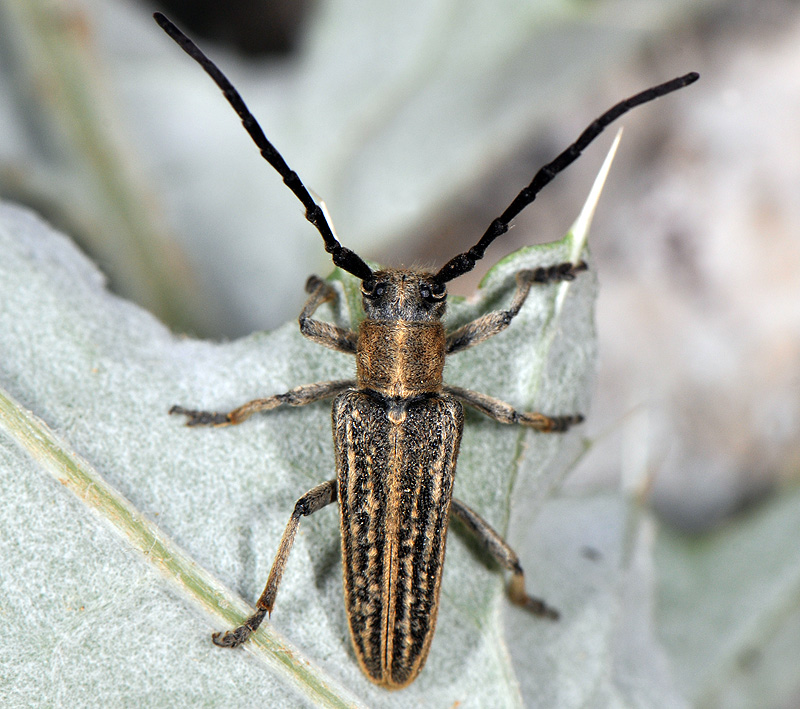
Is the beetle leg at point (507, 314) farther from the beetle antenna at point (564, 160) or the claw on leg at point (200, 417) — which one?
the claw on leg at point (200, 417)

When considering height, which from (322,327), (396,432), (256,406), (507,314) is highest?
(507,314)

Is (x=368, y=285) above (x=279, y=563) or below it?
above

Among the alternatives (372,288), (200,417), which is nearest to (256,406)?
(200,417)

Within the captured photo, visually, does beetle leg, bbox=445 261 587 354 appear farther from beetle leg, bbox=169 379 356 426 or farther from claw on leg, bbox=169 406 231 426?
claw on leg, bbox=169 406 231 426

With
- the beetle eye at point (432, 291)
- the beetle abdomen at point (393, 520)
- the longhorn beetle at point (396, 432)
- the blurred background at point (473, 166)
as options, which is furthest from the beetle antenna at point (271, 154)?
the blurred background at point (473, 166)

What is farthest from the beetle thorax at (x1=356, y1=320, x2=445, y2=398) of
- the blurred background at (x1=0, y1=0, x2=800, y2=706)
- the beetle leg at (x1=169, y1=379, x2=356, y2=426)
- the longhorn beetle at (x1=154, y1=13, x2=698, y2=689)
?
the blurred background at (x1=0, y1=0, x2=800, y2=706)

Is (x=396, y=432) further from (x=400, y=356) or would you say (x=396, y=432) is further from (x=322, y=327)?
(x=322, y=327)

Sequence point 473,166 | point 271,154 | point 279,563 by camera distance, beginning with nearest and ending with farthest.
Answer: point 271,154
point 279,563
point 473,166
